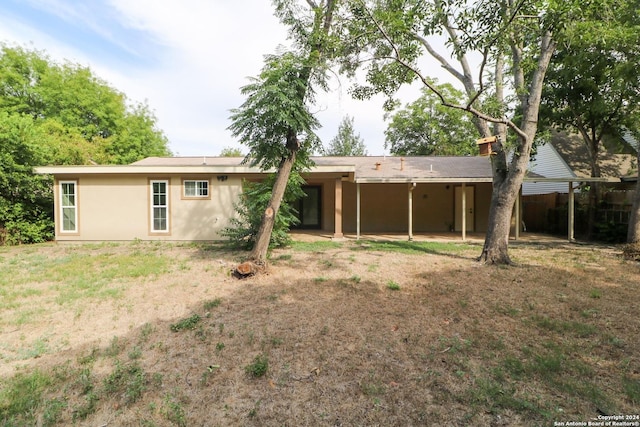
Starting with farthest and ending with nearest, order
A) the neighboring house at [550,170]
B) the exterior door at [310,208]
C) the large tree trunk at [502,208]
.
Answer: the neighboring house at [550,170] < the exterior door at [310,208] < the large tree trunk at [502,208]

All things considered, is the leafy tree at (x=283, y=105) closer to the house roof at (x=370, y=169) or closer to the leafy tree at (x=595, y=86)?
the house roof at (x=370, y=169)

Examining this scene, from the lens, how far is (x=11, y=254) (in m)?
8.36

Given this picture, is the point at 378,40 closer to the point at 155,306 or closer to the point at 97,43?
the point at 155,306

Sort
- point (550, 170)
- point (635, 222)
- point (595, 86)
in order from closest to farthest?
point (635, 222) → point (595, 86) → point (550, 170)

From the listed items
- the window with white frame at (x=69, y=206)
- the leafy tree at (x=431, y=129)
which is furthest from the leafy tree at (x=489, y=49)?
the leafy tree at (x=431, y=129)

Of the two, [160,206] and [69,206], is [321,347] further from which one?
[69,206]

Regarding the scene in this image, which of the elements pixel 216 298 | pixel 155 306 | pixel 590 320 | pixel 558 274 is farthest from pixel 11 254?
pixel 558 274

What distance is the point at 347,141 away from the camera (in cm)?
3244

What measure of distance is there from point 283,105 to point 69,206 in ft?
30.1

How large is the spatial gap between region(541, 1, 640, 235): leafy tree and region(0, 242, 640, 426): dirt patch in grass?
20.7ft

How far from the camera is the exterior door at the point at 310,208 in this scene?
13.2m

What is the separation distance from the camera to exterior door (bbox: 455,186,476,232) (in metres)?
12.9

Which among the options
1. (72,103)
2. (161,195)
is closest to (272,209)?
(161,195)

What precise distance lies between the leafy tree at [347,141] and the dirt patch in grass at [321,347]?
27.1 meters
